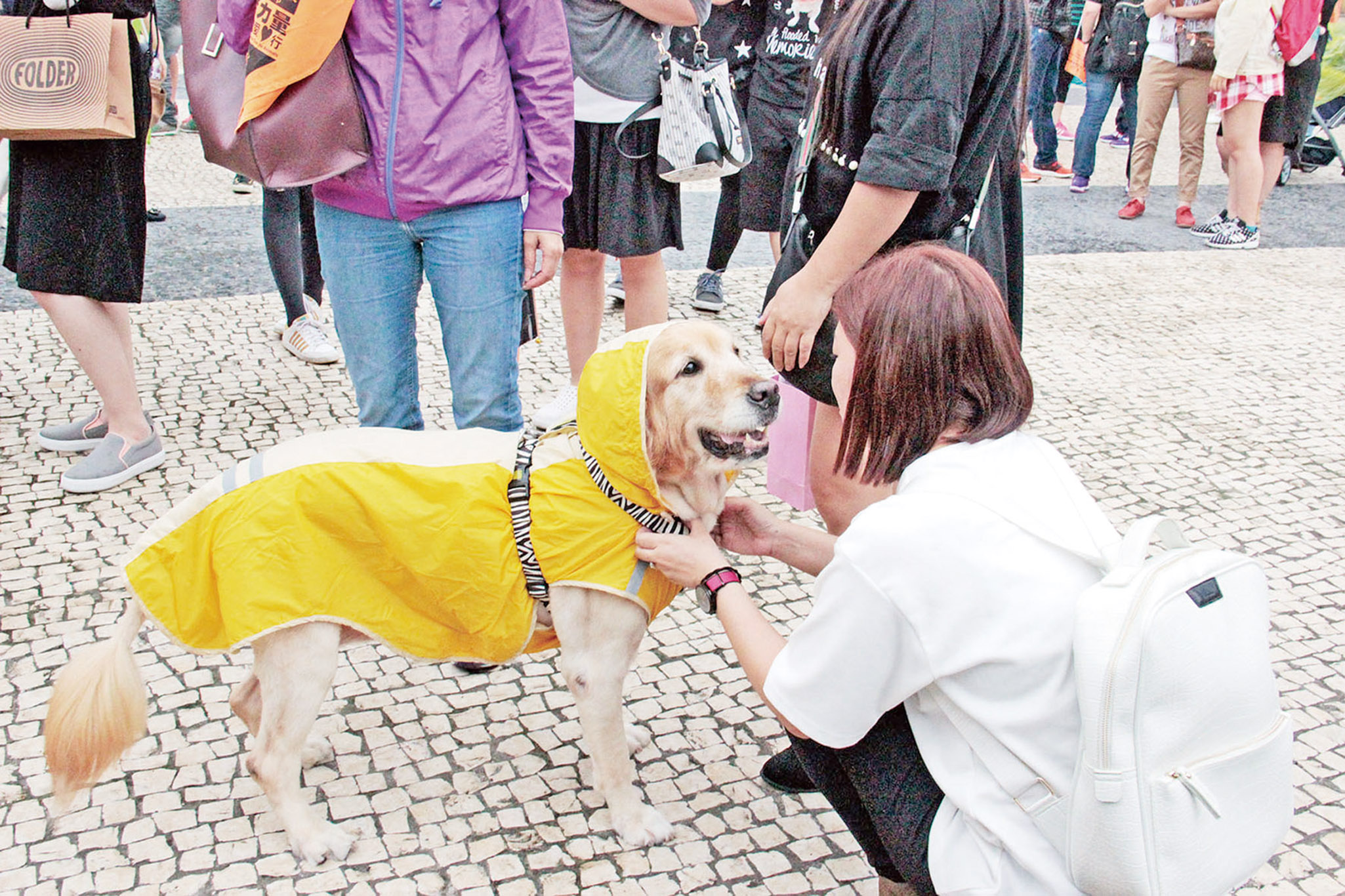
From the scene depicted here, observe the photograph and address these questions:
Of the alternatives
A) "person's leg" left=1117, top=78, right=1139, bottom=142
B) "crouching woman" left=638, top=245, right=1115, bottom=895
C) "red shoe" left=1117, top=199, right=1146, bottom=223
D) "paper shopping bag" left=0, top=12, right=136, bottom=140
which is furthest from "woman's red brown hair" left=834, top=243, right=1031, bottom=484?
"person's leg" left=1117, top=78, right=1139, bottom=142

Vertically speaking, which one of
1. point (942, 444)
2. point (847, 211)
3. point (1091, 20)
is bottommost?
point (942, 444)

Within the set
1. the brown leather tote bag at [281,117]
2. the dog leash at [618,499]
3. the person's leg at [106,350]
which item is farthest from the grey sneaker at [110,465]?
the dog leash at [618,499]

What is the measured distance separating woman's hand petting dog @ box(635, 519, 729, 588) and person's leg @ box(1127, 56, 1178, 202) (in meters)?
7.65

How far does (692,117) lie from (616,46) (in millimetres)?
368

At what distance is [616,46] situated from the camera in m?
3.95

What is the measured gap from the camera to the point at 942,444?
1942mm

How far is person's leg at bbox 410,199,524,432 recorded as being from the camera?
293 cm

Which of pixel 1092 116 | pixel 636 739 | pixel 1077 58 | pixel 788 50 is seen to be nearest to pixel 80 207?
pixel 636 739

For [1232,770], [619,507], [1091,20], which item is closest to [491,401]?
[619,507]

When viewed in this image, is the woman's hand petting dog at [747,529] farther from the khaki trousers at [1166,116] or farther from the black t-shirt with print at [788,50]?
the khaki trousers at [1166,116]

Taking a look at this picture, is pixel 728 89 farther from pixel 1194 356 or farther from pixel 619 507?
pixel 1194 356

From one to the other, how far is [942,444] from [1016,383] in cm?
17

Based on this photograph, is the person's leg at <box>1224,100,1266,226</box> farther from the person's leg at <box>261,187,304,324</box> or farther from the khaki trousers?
the person's leg at <box>261,187,304,324</box>

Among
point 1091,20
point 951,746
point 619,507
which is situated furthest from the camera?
point 1091,20
